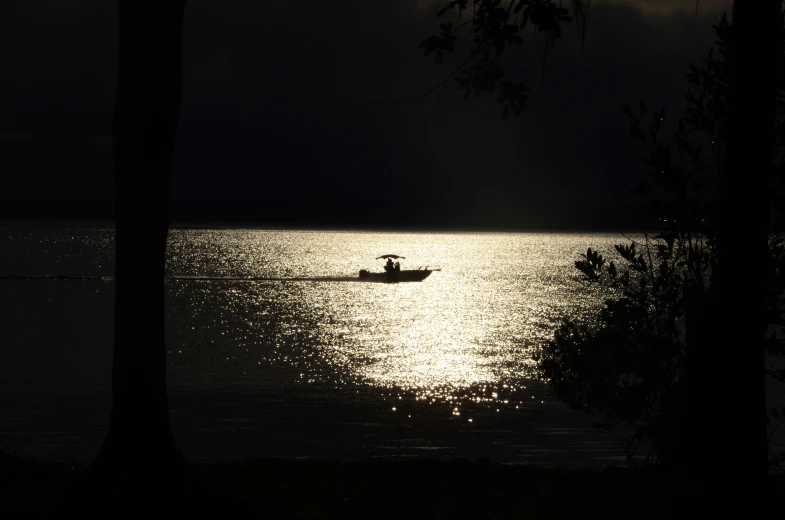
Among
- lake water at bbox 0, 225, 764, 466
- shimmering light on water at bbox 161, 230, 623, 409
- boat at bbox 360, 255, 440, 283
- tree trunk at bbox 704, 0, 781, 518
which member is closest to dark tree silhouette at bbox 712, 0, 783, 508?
tree trunk at bbox 704, 0, 781, 518

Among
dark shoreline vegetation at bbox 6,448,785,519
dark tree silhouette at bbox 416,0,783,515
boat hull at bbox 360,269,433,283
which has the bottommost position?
boat hull at bbox 360,269,433,283

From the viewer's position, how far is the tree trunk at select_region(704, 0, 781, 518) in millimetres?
8461

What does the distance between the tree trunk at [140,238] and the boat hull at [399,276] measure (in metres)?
128

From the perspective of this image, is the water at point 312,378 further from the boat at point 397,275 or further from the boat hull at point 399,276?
the boat hull at point 399,276

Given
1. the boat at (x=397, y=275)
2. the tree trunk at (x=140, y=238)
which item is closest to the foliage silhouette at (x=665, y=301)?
the tree trunk at (x=140, y=238)

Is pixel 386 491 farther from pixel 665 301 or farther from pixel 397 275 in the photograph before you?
pixel 397 275

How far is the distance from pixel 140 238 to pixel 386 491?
4.26 metres

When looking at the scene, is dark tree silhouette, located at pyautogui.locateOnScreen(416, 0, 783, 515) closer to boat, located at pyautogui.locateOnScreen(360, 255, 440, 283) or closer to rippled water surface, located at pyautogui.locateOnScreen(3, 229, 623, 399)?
rippled water surface, located at pyautogui.locateOnScreen(3, 229, 623, 399)

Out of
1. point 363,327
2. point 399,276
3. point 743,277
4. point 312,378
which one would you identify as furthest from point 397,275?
point 743,277

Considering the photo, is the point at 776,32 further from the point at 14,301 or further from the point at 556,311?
the point at 14,301

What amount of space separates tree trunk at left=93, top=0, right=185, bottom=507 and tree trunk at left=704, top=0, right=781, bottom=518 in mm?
5702

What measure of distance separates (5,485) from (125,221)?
3.70 meters

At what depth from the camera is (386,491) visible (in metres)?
10.5

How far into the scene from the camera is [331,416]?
3228 centimetres
